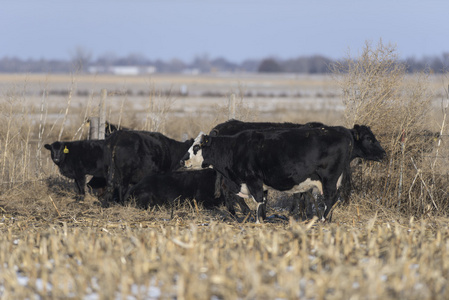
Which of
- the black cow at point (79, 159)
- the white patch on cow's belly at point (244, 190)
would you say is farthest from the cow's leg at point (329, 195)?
the black cow at point (79, 159)

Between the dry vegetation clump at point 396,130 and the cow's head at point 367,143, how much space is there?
0.52 meters

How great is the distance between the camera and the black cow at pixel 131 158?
37.6 feet

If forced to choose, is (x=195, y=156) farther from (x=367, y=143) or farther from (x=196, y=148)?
(x=367, y=143)

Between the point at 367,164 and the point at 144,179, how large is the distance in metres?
4.16

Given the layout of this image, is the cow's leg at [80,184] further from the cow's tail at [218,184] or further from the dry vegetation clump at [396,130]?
the dry vegetation clump at [396,130]

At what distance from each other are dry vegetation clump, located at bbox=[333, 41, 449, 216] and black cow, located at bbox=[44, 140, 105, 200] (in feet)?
17.3

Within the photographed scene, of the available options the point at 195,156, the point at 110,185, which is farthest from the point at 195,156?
the point at 110,185

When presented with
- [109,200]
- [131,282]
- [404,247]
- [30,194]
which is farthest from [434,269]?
[30,194]

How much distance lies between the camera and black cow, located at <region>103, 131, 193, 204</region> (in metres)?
11.5

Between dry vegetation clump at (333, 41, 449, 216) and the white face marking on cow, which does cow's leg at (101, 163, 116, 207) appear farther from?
dry vegetation clump at (333, 41, 449, 216)

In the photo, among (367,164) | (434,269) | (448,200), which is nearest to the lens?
(434,269)

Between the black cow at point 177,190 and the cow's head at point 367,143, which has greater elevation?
the cow's head at point 367,143

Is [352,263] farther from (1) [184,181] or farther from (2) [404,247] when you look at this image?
(1) [184,181]

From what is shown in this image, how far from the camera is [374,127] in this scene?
10.7m
